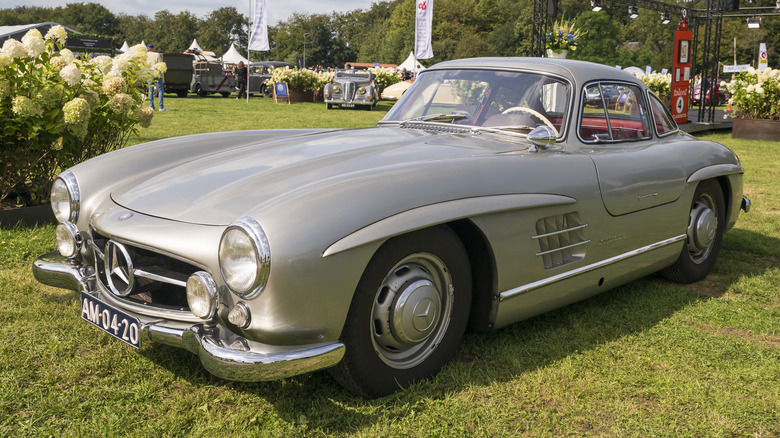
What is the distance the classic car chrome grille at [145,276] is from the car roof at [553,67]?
2.17 metres

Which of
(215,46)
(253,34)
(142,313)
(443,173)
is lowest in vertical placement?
(142,313)

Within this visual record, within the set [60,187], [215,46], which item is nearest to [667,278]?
[60,187]

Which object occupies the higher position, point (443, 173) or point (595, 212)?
point (443, 173)

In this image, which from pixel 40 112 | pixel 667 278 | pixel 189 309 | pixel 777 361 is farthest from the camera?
pixel 40 112

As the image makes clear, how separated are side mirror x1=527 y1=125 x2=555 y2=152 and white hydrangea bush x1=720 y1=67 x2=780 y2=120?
39.3 ft

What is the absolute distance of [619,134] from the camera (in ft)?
12.5

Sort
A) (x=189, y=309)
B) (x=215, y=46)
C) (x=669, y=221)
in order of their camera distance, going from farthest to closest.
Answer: (x=215, y=46) → (x=669, y=221) → (x=189, y=309)

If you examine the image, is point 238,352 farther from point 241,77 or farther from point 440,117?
point 241,77

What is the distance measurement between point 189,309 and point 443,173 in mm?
1089

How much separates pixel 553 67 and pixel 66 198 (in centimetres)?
258

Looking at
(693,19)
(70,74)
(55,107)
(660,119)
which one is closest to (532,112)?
(660,119)

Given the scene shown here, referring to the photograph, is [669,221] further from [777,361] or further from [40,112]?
[40,112]

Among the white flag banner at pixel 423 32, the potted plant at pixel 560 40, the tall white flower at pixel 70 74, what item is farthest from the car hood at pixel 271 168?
the white flag banner at pixel 423 32

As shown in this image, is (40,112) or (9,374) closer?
(9,374)
